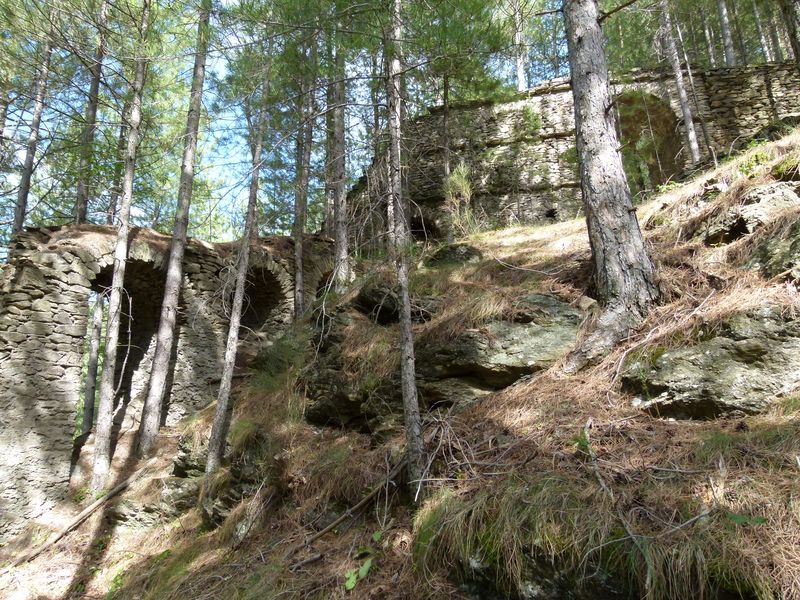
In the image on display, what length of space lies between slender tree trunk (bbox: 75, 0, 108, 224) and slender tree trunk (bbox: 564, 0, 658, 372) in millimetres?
8003

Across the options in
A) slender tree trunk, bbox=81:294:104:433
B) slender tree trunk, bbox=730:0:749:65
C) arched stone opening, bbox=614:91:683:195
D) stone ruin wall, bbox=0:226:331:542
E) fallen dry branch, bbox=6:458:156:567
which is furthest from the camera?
slender tree trunk, bbox=730:0:749:65

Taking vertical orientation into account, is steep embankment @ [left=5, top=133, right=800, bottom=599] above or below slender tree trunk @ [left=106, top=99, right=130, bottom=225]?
below

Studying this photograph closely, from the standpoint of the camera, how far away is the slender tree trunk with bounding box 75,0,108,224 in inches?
338

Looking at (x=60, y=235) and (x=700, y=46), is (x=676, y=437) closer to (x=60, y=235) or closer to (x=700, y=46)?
(x=60, y=235)

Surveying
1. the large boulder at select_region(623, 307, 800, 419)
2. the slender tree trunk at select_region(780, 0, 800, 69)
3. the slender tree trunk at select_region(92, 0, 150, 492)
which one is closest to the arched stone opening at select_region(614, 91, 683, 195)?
the slender tree trunk at select_region(780, 0, 800, 69)

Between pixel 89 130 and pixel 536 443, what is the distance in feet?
40.6

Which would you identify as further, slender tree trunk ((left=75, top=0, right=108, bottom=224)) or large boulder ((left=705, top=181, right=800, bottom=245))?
slender tree trunk ((left=75, top=0, right=108, bottom=224))

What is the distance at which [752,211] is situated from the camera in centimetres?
404

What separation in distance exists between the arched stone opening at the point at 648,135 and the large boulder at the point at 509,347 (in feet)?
27.6

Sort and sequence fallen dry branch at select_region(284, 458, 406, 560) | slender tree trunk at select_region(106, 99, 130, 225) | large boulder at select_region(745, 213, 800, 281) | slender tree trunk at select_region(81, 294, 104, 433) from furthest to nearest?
1. slender tree trunk at select_region(81, 294, 104, 433)
2. slender tree trunk at select_region(106, 99, 130, 225)
3. fallen dry branch at select_region(284, 458, 406, 560)
4. large boulder at select_region(745, 213, 800, 281)

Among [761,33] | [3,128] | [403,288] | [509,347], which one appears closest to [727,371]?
[509,347]

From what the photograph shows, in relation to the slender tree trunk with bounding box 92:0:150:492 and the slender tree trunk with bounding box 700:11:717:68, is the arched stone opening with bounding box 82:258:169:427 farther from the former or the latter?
the slender tree trunk with bounding box 700:11:717:68

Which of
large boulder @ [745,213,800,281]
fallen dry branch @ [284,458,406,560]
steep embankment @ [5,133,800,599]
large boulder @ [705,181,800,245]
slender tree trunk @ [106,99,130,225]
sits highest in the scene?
slender tree trunk @ [106,99,130,225]

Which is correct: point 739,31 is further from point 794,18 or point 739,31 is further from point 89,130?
point 89,130
